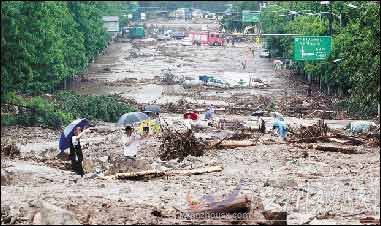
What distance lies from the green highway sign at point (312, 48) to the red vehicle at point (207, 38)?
31941mm

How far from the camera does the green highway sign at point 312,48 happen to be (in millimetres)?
40344

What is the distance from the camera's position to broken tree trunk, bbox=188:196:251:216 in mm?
14945

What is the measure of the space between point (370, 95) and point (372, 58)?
2.24 meters

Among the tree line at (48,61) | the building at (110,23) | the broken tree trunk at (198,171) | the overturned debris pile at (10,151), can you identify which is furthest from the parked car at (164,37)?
the broken tree trunk at (198,171)

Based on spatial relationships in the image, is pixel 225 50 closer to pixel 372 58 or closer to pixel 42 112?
pixel 42 112

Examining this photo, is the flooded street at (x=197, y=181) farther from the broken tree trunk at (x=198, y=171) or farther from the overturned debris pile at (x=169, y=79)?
the overturned debris pile at (x=169, y=79)

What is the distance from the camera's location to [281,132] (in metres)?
28.0

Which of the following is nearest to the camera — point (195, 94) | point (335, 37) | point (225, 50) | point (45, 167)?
point (45, 167)

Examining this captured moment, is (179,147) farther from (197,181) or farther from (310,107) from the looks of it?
(310,107)

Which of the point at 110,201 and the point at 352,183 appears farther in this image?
the point at 352,183

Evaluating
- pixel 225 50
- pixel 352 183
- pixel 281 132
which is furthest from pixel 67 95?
pixel 225 50

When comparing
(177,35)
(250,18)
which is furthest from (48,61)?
(177,35)

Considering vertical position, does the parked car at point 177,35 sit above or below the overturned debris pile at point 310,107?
below

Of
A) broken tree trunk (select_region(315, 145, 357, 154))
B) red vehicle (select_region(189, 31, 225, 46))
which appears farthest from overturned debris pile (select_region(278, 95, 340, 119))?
red vehicle (select_region(189, 31, 225, 46))
